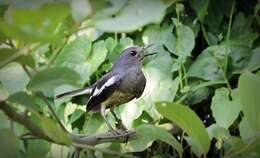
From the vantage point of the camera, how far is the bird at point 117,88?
2.46 meters

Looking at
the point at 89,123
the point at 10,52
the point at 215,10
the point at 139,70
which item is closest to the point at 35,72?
→ the point at 10,52

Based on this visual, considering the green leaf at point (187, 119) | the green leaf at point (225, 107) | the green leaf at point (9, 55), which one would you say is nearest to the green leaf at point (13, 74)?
the green leaf at point (9, 55)

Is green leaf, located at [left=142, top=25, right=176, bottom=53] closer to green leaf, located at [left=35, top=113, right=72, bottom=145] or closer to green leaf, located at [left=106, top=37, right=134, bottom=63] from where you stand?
green leaf, located at [left=106, top=37, right=134, bottom=63]

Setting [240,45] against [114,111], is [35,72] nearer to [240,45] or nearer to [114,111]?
[114,111]

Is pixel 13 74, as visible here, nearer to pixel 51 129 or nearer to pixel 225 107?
pixel 51 129

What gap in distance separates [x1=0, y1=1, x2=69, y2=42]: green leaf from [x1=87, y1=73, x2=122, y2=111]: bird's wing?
6.63 feet

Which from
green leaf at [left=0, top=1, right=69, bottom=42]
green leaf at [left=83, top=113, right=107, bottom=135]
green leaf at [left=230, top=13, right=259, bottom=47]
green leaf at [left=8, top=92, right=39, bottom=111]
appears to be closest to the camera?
green leaf at [left=0, top=1, right=69, bottom=42]

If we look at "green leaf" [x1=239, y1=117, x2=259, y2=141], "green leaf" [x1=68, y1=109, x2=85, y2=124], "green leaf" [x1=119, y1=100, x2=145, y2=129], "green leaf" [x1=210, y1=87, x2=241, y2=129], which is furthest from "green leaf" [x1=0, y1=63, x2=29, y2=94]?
"green leaf" [x1=68, y1=109, x2=85, y2=124]

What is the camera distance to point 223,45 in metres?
2.88

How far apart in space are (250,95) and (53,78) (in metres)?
0.23

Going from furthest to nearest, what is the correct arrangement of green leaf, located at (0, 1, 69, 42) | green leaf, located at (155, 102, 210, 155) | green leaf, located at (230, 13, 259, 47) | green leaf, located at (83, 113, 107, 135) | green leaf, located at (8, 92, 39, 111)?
1. green leaf, located at (230, 13, 259, 47)
2. green leaf, located at (83, 113, 107, 135)
3. green leaf, located at (155, 102, 210, 155)
4. green leaf, located at (8, 92, 39, 111)
5. green leaf, located at (0, 1, 69, 42)

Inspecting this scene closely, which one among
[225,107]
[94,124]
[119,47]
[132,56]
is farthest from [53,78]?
[119,47]

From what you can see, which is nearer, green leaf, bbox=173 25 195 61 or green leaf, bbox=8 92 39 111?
green leaf, bbox=8 92 39 111

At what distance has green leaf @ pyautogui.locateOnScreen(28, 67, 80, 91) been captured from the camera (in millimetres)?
494
